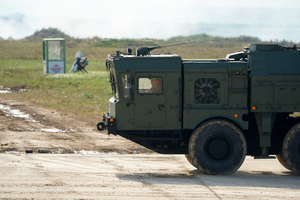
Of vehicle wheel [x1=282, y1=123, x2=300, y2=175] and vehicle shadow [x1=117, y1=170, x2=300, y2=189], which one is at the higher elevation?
vehicle wheel [x1=282, y1=123, x2=300, y2=175]

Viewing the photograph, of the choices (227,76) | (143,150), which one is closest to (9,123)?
(143,150)

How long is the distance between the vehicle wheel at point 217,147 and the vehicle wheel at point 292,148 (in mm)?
990

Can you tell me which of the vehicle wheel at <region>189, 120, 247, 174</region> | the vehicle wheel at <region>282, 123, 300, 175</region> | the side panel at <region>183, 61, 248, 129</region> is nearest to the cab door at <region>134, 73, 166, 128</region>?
the side panel at <region>183, 61, 248, 129</region>

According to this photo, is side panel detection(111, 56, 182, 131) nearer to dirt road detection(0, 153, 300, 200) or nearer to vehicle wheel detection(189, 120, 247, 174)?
vehicle wheel detection(189, 120, 247, 174)

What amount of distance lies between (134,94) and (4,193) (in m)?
3.81

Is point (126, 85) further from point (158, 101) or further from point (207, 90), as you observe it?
point (207, 90)

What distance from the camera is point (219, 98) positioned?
1347cm

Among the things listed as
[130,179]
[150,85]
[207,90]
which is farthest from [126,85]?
[130,179]

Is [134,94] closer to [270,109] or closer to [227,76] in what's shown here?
[227,76]

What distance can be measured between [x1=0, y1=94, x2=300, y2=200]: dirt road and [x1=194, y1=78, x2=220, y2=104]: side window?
179 cm

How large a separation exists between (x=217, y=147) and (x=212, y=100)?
110cm

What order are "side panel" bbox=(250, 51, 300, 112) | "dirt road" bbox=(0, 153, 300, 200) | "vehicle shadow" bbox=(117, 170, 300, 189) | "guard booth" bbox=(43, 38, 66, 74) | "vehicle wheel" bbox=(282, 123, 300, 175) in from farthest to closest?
"guard booth" bbox=(43, 38, 66, 74) < "vehicle wheel" bbox=(282, 123, 300, 175) < "side panel" bbox=(250, 51, 300, 112) < "vehicle shadow" bbox=(117, 170, 300, 189) < "dirt road" bbox=(0, 153, 300, 200)

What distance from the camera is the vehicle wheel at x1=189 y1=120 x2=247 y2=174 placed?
13.3 m

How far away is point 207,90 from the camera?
1348 centimetres
